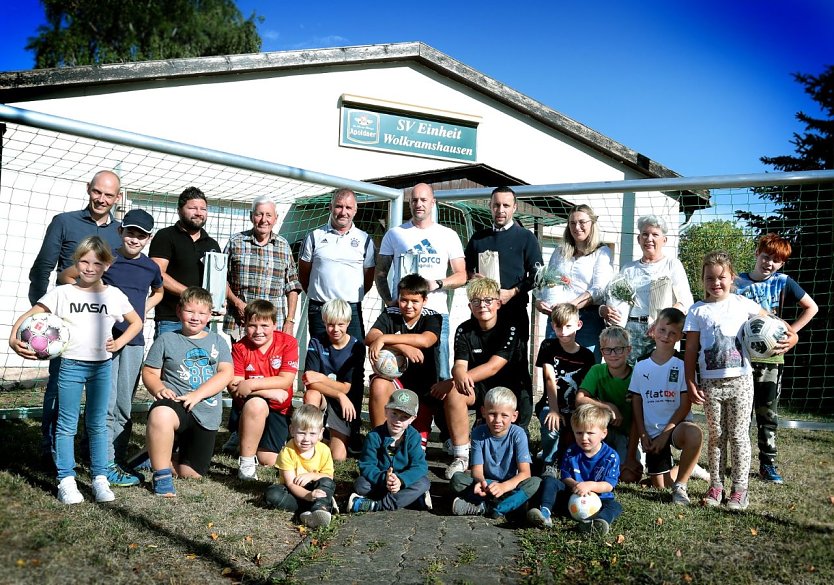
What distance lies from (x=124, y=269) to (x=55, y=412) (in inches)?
39.4

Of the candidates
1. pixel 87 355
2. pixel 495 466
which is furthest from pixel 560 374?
pixel 87 355

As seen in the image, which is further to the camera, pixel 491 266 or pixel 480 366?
pixel 491 266

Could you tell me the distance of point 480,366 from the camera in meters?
5.39

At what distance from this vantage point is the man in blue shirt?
4.86 meters

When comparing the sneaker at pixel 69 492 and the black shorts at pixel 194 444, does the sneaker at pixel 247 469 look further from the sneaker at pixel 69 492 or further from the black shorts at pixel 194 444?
the sneaker at pixel 69 492

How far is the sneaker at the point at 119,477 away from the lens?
464 cm

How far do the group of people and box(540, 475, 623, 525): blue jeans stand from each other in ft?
0.04

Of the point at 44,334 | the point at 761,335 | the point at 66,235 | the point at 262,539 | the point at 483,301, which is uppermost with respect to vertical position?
the point at 66,235

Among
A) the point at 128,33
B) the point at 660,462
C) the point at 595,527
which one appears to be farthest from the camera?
the point at 128,33

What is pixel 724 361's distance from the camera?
14.7ft

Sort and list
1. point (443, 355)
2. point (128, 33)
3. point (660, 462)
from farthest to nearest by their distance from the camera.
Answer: point (128, 33)
point (443, 355)
point (660, 462)

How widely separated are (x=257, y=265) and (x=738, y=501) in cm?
385

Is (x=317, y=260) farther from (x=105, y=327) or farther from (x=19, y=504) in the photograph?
(x=19, y=504)

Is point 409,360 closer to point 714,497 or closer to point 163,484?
point 163,484
